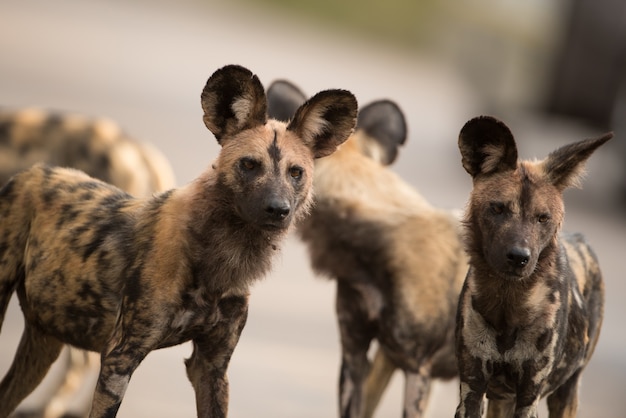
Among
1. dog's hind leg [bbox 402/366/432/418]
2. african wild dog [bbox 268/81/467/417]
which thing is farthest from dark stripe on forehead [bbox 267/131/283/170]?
dog's hind leg [bbox 402/366/432/418]

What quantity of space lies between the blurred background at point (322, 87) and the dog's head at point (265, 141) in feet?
1.75

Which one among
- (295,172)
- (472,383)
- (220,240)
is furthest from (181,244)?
(472,383)

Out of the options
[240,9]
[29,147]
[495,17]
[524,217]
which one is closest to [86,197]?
[524,217]

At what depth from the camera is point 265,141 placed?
457cm

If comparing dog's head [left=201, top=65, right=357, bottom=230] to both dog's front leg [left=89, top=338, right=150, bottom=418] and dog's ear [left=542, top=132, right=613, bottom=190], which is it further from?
dog's ear [left=542, top=132, right=613, bottom=190]

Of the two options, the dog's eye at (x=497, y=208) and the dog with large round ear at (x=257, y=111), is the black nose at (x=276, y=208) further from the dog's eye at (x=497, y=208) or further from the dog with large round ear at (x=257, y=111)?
the dog's eye at (x=497, y=208)

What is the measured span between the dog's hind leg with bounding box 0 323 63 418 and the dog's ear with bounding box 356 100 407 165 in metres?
1.93

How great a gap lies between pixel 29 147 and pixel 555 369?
3517 millimetres

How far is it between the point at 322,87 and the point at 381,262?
14.3 metres

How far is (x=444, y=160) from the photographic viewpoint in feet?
58.9

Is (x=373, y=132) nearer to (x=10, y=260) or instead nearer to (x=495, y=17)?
(x=10, y=260)

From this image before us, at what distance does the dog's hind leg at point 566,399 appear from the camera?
512cm

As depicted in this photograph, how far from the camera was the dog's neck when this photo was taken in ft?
14.9

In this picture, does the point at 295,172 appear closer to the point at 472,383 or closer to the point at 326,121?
the point at 326,121
